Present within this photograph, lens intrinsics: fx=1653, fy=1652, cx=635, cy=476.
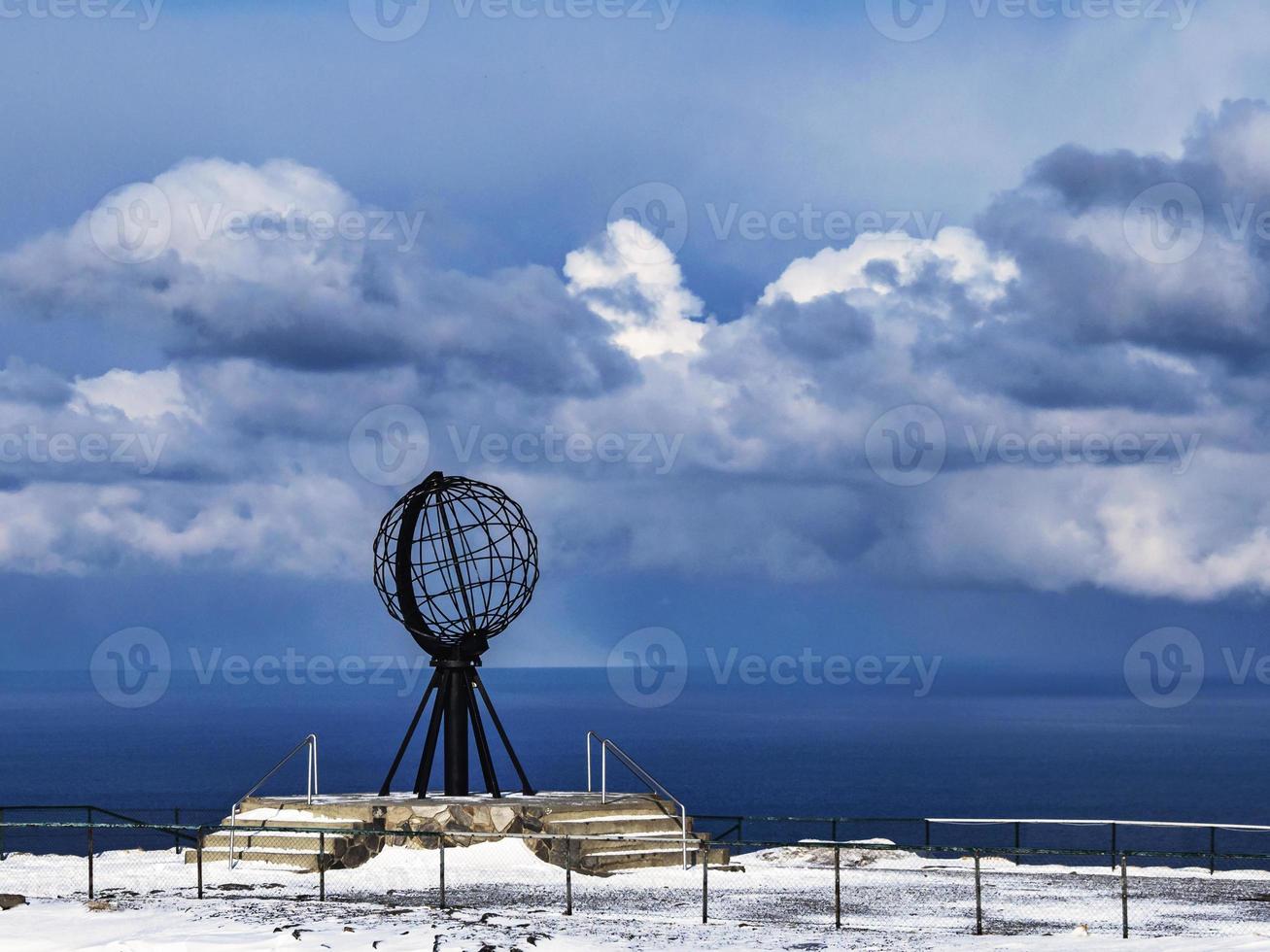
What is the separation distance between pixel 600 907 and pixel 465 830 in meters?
5.04

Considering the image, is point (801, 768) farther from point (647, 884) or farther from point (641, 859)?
point (647, 884)

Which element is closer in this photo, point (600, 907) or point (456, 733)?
point (600, 907)

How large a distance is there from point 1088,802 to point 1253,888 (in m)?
68.5

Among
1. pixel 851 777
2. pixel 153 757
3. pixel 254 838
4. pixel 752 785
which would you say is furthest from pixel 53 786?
pixel 254 838

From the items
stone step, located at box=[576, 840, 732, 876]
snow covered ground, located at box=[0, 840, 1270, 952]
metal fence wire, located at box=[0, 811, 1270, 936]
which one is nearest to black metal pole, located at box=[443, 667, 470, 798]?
metal fence wire, located at box=[0, 811, 1270, 936]

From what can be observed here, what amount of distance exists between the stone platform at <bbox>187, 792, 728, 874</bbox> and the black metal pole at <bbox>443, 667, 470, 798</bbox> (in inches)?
64.4

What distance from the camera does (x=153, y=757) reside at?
5330 inches

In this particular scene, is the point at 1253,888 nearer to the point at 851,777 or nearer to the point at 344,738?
the point at 851,777

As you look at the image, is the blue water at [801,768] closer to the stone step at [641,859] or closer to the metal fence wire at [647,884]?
the metal fence wire at [647,884]

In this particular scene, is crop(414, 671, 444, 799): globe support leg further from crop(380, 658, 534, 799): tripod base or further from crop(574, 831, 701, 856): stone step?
crop(574, 831, 701, 856): stone step

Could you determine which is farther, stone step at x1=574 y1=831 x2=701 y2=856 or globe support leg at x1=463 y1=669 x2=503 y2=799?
globe support leg at x1=463 y1=669 x2=503 y2=799

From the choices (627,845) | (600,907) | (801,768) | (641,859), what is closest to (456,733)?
(627,845)

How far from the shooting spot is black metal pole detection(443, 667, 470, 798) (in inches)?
1117

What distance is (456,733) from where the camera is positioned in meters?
28.7
